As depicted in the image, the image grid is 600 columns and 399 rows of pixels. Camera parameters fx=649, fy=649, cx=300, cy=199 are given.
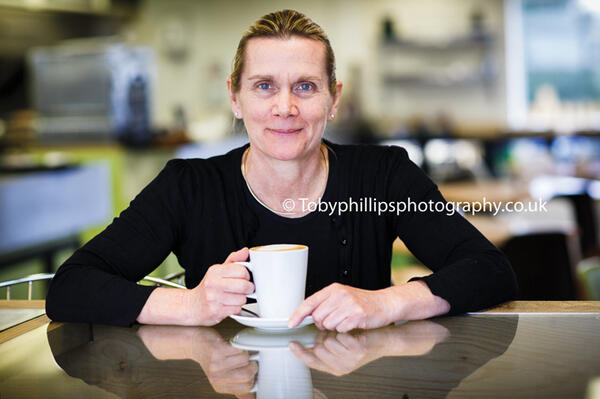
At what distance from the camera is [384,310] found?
1057 mm

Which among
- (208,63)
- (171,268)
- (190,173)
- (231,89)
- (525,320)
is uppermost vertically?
(208,63)

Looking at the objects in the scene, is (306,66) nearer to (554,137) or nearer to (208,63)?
(554,137)

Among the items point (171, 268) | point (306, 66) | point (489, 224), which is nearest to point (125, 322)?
point (306, 66)

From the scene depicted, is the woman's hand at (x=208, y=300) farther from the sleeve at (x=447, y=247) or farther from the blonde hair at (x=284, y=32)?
the blonde hair at (x=284, y=32)

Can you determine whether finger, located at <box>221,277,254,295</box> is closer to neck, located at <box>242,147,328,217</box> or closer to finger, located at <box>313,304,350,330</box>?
finger, located at <box>313,304,350,330</box>

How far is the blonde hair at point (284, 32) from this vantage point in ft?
4.56

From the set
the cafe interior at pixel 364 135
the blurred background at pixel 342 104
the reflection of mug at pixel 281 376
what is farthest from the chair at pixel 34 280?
the blurred background at pixel 342 104

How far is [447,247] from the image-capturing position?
137cm

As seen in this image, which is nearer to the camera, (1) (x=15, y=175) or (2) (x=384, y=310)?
(2) (x=384, y=310)

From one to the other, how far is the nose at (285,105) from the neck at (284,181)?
15 cm

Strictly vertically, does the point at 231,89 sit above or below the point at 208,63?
below

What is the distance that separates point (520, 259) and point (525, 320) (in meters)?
1.64

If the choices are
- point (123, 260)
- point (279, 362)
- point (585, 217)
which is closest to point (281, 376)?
point (279, 362)

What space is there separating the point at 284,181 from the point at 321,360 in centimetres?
70
